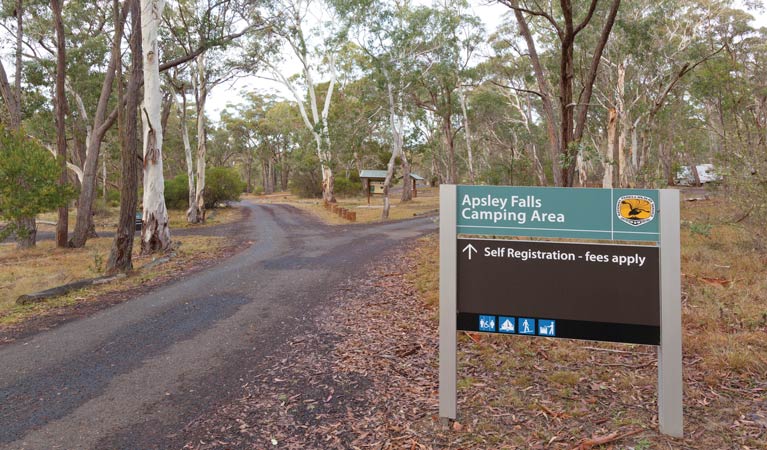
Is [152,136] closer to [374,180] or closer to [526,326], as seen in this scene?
[526,326]

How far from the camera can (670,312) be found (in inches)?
123

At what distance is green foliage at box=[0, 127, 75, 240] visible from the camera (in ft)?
38.3

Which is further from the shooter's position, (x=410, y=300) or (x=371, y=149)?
(x=371, y=149)

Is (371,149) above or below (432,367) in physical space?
above

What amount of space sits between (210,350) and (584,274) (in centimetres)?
418

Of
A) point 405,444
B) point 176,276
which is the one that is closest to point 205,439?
point 405,444

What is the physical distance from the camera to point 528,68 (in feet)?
91.2

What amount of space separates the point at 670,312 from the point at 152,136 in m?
12.7

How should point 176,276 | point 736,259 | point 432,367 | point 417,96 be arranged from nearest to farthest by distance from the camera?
point 432,367 → point 736,259 → point 176,276 → point 417,96

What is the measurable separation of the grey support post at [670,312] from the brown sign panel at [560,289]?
5cm

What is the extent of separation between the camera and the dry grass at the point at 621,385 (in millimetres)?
3297

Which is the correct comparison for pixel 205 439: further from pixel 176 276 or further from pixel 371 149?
pixel 371 149

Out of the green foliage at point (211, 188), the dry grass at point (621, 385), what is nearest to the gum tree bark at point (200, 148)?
the green foliage at point (211, 188)

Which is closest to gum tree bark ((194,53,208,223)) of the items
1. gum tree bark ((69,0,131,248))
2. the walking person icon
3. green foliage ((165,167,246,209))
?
gum tree bark ((69,0,131,248))
